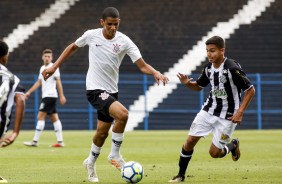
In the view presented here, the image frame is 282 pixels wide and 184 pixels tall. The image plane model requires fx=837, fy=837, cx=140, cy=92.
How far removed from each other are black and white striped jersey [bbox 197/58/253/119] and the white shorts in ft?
0.25

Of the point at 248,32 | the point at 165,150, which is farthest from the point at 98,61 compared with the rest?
the point at 248,32

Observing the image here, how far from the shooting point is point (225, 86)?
1095cm

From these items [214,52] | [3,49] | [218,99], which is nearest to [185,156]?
[218,99]

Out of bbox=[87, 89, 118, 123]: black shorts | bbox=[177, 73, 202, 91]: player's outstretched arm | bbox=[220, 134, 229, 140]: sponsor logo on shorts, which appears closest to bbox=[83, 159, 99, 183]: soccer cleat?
bbox=[87, 89, 118, 123]: black shorts

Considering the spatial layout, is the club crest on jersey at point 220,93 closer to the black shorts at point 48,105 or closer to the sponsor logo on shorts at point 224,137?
the sponsor logo on shorts at point 224,137

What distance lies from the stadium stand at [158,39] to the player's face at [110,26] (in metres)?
20.0

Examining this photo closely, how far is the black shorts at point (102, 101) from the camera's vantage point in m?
10.8

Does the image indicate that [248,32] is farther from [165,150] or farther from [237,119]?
[237,119]

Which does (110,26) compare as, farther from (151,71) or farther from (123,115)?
(123,115)

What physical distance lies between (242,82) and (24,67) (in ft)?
73.4

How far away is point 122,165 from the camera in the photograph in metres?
11.1

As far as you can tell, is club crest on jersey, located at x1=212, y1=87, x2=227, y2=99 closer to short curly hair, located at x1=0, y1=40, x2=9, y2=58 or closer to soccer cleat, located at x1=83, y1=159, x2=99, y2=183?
soccer cleat, located at x1=83, y1=159, x2=99, y2=183

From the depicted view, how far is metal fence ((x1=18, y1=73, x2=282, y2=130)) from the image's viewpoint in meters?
30.7

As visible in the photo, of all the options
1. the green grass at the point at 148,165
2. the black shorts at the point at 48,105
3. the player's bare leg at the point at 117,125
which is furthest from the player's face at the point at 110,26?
the black shorts at the point at 48,105
